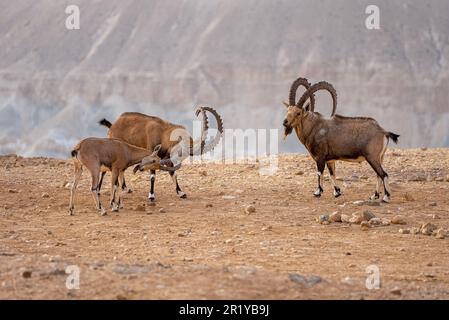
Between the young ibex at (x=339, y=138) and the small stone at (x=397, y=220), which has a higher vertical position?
the young ibex at (x=339, y=138)

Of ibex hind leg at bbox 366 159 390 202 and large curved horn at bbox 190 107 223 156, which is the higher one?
large curved horn at bbox 190 107 223 156

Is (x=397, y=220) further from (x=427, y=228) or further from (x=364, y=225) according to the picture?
(x=427, y=228)

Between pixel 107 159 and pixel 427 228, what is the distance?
603 centimetres

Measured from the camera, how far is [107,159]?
1577cm

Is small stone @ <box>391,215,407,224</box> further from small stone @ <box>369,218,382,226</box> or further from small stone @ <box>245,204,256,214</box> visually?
small stone @ <box>245,204,256,214</box>

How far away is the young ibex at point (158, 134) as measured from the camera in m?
17.6

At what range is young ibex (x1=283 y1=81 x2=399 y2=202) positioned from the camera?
16.8 meters

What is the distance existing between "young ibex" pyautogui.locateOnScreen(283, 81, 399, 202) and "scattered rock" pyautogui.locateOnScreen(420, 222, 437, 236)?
302 cm

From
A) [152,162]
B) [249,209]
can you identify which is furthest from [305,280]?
[152,162]

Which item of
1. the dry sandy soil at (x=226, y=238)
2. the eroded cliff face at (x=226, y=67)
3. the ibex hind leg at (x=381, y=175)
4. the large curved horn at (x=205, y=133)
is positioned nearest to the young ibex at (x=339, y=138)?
the ibex hind leg at (x=381, y=175)

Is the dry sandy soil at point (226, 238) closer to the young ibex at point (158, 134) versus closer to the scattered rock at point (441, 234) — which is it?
the scattered rock at point (441, 234)

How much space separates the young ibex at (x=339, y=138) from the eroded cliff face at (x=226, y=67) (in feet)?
152

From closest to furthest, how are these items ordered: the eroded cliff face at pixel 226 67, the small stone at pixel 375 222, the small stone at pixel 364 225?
1. the small stone at pixel 364 225
2. the small stone at pixel 375 222
3. the eroded cliff face at pixel 226 67

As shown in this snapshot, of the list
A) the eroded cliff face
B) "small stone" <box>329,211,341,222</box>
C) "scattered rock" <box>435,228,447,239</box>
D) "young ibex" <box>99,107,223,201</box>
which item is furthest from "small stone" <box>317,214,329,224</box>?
the eroded cliff face
